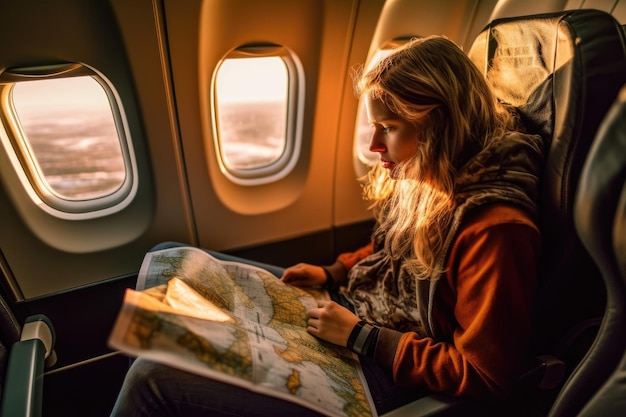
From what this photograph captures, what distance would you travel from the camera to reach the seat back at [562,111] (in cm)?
87

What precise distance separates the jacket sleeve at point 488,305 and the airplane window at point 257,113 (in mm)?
1173

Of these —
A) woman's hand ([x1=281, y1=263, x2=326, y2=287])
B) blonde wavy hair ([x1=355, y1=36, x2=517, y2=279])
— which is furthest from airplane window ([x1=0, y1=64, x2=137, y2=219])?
blonde wavy hair ([x1=355, y1=36, x2=517, y2=279])

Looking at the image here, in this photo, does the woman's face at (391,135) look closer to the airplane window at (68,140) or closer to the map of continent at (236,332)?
the map of continent at (236,332)

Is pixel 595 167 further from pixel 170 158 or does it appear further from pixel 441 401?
pixel 170 158

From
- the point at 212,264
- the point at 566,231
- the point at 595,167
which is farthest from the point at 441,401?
the point at 212,264

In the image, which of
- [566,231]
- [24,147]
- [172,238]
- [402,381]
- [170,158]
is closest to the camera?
[566,231]

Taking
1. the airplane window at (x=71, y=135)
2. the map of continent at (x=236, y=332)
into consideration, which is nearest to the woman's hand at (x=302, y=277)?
the map of continent at (x=236, y=332)

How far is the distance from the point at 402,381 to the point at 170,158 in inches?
50.2

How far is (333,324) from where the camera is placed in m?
1.21

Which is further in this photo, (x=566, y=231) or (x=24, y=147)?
(x=24, y=147)

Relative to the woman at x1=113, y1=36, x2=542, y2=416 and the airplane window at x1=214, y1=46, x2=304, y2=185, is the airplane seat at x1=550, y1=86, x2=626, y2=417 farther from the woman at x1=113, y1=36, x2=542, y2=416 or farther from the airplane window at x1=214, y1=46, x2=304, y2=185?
the airplane window at x1=214, y1=46, x2=304, y2=185

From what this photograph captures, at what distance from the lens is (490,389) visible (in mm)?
933

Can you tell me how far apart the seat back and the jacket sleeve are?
111 millimetres

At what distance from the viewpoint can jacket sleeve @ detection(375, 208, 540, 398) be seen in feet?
2.90
